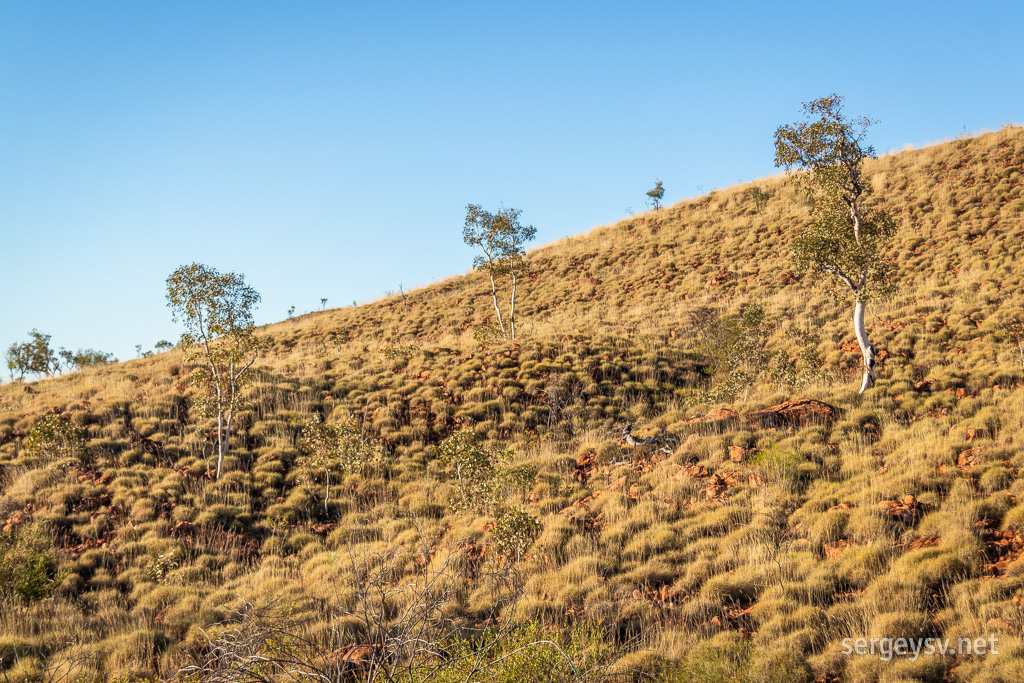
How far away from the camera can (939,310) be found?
Answer: 66.3 feet

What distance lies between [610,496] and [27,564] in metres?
11.5

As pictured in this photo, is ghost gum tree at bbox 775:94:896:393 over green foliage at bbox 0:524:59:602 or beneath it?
over

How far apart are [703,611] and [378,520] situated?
8.38 metres

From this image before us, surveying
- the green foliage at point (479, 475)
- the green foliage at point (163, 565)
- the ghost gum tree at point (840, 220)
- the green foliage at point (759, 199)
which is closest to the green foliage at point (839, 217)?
the ghost gum tree at point (840, 220)

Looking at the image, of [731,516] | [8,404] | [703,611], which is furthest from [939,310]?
[8,404]

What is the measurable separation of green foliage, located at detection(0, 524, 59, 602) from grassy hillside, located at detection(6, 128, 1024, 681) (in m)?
0.17

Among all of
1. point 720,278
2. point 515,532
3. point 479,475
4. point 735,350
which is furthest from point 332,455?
→ point 720,278

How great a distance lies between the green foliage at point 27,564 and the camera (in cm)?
1020

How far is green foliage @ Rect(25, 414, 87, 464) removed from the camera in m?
15.7

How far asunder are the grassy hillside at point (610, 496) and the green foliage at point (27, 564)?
171mm

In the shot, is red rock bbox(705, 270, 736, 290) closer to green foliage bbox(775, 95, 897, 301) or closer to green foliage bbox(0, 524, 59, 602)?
green foliage bbox(775, 95, 897, 301)

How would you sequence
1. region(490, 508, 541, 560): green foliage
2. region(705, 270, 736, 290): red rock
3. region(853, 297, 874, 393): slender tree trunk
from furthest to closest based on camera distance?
region(705, 270, 736, 290): red rock → region(853, 297, 874, 393): slender tree trunk → region(490, 508, 541, 560): green foliage

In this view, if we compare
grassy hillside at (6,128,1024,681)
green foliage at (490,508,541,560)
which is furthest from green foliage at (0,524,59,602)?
green foliage at (490,508,541,560)

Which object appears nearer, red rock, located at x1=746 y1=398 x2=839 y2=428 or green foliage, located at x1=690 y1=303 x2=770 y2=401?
red rock, located at x1=746 y1=398 x2=839 y2=428
